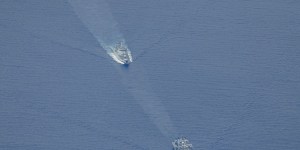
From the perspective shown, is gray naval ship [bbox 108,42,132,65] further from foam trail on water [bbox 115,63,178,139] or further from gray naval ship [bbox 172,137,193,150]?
gray naval ship [bbox 172,137,193,150]

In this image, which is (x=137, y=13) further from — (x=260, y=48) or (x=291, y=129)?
(x=291, y=129)

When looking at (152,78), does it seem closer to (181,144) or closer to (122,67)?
(122,67)

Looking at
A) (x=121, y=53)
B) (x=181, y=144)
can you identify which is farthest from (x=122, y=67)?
(x=181, y=144)

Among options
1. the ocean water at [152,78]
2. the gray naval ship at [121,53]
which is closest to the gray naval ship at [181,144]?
the ocean water at [152,78]

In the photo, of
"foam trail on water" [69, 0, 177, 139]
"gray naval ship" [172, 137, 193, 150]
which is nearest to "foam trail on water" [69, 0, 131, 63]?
"foam trail on water" [69, 0, 177, 139]

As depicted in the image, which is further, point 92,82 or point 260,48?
point 260,48

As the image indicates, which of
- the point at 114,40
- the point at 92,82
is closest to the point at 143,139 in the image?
the point at 92,82
